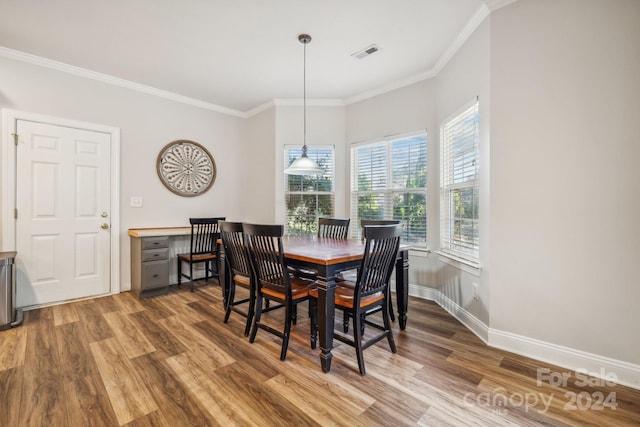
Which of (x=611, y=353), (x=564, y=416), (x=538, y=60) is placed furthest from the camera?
(x=538, y=60)

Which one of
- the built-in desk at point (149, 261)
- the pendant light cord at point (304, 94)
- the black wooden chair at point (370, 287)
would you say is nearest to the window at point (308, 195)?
the pendant light cord at point (304, 94)

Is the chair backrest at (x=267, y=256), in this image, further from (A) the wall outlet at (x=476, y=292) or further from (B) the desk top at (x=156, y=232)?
(B) the desk top at (x=156, y=232)

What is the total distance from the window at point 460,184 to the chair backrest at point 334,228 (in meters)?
1.15

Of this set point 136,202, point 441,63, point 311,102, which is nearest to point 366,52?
point 441,63

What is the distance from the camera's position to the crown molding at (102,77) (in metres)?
3.05

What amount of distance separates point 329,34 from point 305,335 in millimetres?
2853

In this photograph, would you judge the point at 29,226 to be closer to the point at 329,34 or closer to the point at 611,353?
the point at 329,34

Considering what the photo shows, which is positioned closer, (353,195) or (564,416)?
(564,416)

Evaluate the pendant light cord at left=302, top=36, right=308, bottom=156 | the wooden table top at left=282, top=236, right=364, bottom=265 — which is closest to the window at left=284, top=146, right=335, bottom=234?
the pendant light cord at left=302, top=36, right=308, bottom=156

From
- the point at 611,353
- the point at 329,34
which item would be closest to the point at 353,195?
the point at 329,34

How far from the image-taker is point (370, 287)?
2066 millimetres

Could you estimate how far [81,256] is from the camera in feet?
11.3

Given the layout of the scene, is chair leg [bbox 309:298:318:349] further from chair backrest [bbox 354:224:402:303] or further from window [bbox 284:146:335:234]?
window [bbox 284:146:335:234]

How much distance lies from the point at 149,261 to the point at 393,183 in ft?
10.9
